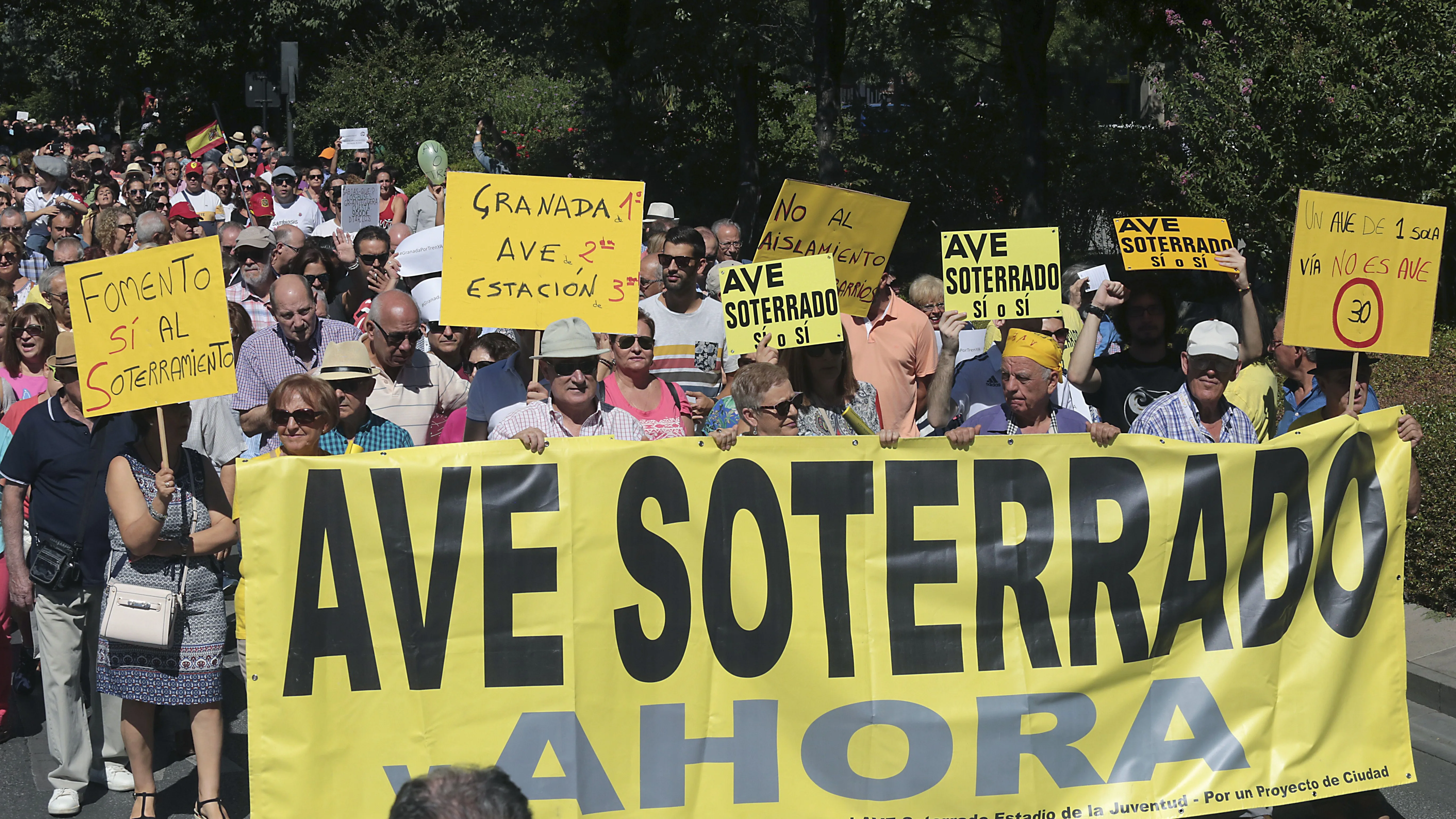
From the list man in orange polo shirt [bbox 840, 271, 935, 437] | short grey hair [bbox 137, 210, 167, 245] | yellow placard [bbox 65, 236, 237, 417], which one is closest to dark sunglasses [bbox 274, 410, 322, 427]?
yellow placard [bbox 65, 236, 237, 417]

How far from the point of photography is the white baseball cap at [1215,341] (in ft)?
17.9

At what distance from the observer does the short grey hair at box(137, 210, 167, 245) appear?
33.5 ft

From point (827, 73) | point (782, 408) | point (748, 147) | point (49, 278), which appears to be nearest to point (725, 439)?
point (782, 408)

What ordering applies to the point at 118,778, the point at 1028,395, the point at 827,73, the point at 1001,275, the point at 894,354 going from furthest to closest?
the point at 827,73
the point at 894,354
the point at 1001,275
the point at 118,778
the point at 1028,395

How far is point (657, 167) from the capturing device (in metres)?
25.3

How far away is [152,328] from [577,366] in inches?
57.9

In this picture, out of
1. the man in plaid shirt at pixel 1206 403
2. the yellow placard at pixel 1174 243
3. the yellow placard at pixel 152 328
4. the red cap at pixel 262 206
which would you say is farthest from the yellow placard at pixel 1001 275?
the red cap at pixel 262 206

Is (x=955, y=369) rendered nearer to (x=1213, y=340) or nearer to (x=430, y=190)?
(x=1213, y=340)

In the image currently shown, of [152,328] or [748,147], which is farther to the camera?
[748,147]

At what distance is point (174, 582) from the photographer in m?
5.19

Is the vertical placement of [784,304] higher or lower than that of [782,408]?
higher

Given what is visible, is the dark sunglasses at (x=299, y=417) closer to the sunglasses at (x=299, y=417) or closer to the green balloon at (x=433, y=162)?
the sunglasses at (x=299, y=417)

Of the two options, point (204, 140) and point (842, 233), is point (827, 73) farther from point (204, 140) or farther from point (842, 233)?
point (842, 233)

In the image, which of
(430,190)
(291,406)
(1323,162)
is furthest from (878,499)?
(1323,162)
